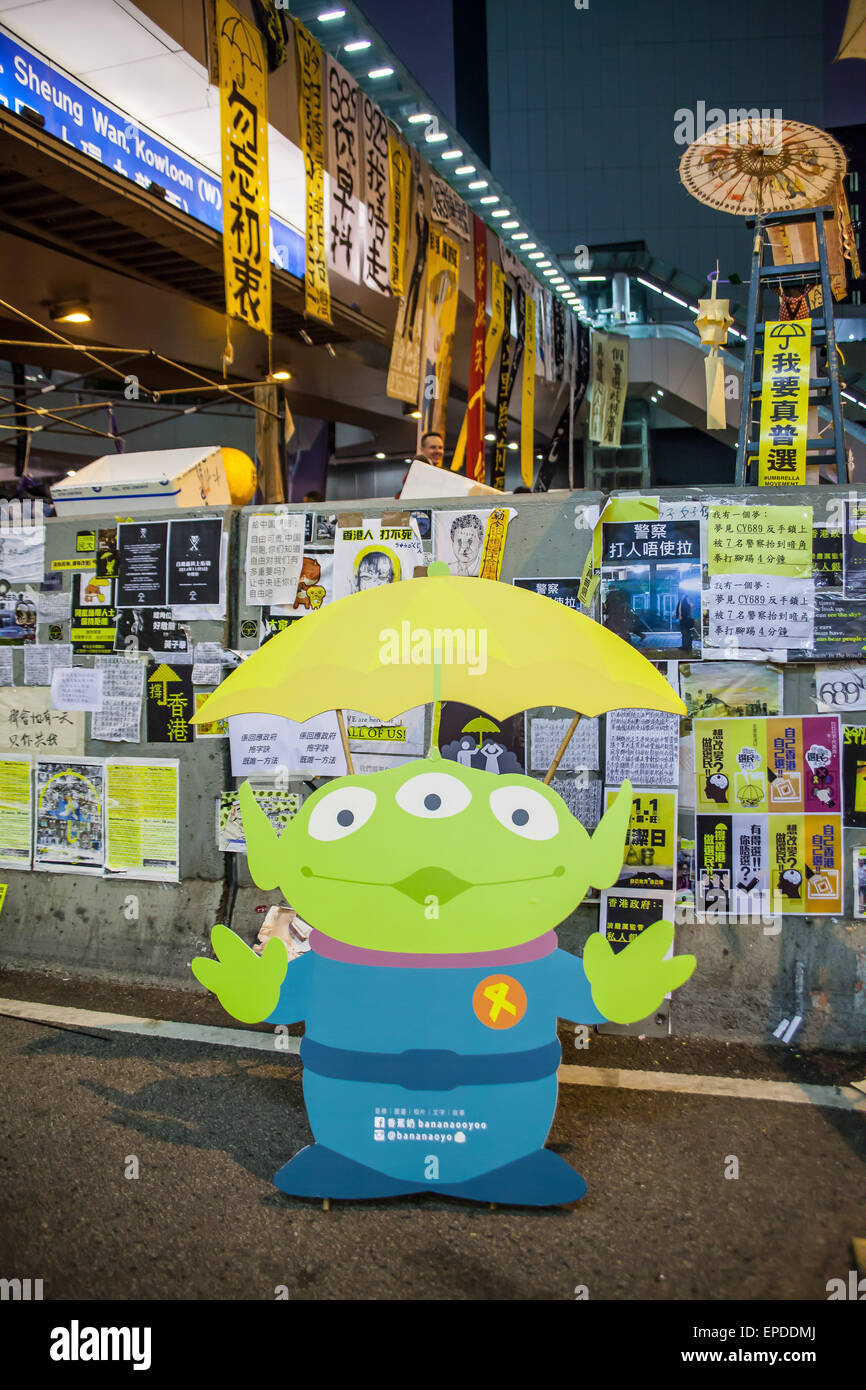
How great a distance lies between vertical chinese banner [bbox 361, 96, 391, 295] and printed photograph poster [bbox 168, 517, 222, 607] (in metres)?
3.79

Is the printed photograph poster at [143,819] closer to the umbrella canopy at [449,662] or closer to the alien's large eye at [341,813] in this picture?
the umbrella canopy at [449,662]

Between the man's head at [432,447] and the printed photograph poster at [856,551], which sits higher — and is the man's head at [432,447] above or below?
above

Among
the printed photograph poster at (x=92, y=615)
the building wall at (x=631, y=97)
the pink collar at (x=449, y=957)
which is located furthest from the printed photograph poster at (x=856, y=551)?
the building wall at (x=631, y=97)

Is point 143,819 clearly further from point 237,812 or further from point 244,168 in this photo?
point 244,168

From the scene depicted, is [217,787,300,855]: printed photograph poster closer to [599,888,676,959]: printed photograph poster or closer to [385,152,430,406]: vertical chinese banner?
[599,888,676,959]: printed photograph poster

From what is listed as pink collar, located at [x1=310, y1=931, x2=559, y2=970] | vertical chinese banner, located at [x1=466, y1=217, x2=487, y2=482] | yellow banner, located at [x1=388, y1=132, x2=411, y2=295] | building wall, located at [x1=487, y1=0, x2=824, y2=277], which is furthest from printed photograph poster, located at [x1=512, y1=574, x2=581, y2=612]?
building wall, located at [x1=487, y1=0, x2=824, y2=277]

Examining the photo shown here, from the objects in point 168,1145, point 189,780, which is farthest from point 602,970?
point 189,780

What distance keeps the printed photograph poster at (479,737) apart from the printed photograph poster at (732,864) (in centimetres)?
85

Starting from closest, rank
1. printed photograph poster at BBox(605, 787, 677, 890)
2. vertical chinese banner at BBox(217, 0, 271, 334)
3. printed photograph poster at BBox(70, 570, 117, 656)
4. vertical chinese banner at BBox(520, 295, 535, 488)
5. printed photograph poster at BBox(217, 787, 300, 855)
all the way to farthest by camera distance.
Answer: printed photograph poster at BBox(605, 787, 677, 890) < printed photograph poster at BBox(217, 787, 300, 855) < printed photograph poster at BBox(70, 570, 117, 656) < vertical chinese banner at BBox(217, 0, 271, 334) < vertical chinese banner at BBox(520, 295, 535, 488)

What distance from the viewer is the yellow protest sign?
3.81m

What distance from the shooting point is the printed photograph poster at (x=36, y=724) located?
4758mm

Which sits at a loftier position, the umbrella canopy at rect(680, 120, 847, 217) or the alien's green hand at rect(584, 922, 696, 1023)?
the umbrella canopy at rect(680, 120, 847, 217)

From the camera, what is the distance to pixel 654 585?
3.93m

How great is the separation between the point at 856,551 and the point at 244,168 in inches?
154
